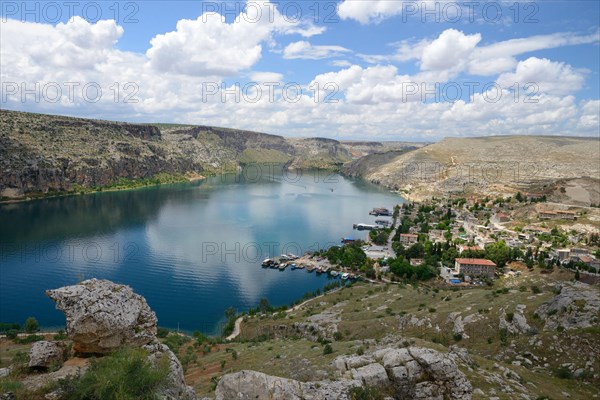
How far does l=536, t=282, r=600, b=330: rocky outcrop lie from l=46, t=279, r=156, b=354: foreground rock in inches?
981

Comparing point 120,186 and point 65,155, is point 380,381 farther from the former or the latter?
point 120,186

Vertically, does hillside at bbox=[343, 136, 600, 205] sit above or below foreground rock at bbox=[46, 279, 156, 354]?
above

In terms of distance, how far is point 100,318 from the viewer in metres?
12.4

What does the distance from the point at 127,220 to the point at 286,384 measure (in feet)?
305

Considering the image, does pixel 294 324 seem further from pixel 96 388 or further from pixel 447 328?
pixel 96 388

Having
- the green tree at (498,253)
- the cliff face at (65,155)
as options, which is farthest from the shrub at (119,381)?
the cliff face at (65,155)

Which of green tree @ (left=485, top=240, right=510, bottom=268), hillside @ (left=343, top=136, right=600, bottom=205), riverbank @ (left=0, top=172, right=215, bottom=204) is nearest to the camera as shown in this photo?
green tree @ (left=485, top=240, right=510, bottom=268)

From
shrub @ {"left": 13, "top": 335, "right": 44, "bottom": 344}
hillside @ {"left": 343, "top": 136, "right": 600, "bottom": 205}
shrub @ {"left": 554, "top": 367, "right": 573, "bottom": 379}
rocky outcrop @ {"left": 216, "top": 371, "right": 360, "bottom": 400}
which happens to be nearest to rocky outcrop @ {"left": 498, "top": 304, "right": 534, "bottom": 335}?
shrub @ {"left": 554, "top": 367, "right": 573, "bottom": 379}

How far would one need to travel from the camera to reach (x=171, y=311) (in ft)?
151

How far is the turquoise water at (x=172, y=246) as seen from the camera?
49156 mm

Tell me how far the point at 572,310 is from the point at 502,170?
454ft

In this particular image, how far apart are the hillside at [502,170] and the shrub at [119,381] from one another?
120149mm

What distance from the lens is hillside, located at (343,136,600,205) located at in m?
116

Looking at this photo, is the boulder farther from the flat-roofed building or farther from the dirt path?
the flat-roofed building
